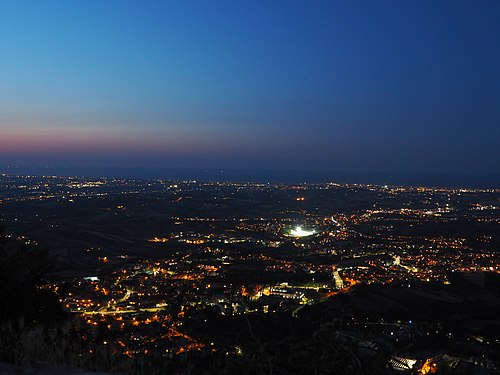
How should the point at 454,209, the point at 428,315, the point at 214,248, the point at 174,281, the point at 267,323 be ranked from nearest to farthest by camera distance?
the point at 267,323 < the point at 428,315 < the point at 174,281 < the point at 214,248 < the point at 454,209

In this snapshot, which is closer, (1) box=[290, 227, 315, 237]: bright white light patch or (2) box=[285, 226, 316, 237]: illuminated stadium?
(2) box=[285, 226, 316, 237]: illuminated stadium

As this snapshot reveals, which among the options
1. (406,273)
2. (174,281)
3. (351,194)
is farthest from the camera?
(351,194)

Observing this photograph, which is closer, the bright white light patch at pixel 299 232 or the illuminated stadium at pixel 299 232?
the illuminated stadium at pixel 299 232

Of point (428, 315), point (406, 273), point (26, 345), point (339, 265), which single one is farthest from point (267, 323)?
point (339, 265)

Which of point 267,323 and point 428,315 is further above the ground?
point 267,323

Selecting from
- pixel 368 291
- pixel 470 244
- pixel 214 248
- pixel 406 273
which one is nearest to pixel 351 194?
pixel 470 244

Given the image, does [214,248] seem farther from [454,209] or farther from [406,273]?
[454,209]

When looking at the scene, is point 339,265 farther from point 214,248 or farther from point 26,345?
point 26,345

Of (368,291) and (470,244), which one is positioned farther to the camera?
(470,244)

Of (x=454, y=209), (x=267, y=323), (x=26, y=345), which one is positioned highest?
(x=26, y=345)
